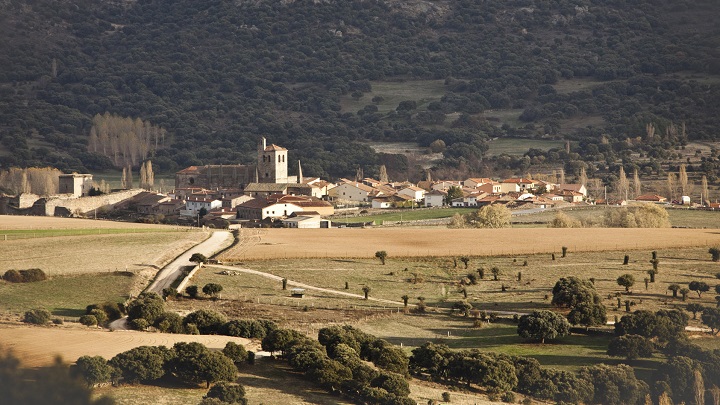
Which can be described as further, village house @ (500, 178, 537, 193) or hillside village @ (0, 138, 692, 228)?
village house @ (500, 178, 537, 193)

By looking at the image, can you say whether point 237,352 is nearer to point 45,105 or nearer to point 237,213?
point 237,213

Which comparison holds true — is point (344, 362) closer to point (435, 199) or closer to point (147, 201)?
point (147, 201)

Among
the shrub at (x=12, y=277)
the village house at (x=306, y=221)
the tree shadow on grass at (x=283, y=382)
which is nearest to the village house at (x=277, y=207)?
the village house at (x=306, y=221)

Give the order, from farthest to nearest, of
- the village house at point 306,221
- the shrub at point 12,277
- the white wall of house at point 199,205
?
the white wall of house at point 199,205, the village house at point 306,221, the shrub at point 12,277

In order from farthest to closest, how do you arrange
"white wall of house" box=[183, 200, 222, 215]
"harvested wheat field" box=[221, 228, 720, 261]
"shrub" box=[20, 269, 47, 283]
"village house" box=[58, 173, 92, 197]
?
"village house" box=[58, 173, 92, 197], "white wall of house" box=[183, 200, 222, 215], "harvested wheat field" box=[221, 228, 720, 261], "shrub" box=[20, 269, 47, 283]

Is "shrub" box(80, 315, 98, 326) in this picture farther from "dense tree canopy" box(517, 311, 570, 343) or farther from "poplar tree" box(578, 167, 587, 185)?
"poplar tree" box(578, 167, 587, 185)

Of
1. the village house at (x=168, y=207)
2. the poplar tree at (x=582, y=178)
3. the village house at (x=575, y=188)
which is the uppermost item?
the poplar tree at (x=582, y=178)

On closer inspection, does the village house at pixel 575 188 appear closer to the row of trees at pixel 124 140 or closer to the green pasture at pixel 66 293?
the row of trees at pixel 124 140

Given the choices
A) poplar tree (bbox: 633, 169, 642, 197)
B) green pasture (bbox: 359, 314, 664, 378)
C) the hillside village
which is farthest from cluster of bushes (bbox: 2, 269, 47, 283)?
poplar tree (bbox: 633, 169, 642, 197)
